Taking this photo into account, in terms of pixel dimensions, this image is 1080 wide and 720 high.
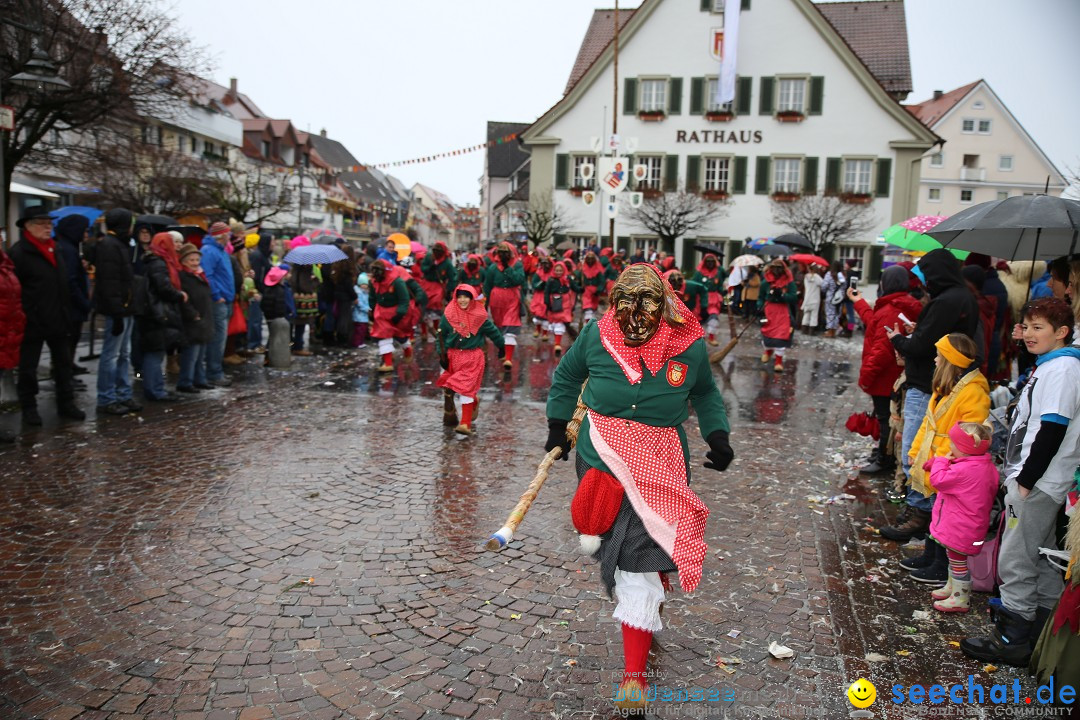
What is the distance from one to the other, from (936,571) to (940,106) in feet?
226

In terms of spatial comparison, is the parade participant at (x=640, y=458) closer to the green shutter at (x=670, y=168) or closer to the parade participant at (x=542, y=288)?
the parade participant at (x=542, y=288)

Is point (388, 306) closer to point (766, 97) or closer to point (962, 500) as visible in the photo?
point (962, 500)

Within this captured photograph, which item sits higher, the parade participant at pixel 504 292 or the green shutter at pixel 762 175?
the green shutter at pixel 762 175

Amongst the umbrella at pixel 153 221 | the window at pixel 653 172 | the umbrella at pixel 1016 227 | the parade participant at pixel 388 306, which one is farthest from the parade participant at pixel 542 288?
the window at pixel 653 172

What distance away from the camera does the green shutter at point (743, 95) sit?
32.3 metres

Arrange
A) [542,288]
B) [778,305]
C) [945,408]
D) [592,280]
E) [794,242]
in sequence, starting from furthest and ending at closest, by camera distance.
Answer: [794,242], [592,280], [542,288], [778,305], [945,408]

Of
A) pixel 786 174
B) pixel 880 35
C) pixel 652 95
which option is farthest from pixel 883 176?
pixel 880 35

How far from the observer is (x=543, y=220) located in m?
33.2

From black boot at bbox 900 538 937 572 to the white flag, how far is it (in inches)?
1180

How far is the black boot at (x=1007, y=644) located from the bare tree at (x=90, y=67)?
15590mm

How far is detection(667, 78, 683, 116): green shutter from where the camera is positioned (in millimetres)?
32906

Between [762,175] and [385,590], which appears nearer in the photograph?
[385,590]

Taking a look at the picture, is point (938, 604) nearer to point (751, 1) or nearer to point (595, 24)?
point (751, 1)

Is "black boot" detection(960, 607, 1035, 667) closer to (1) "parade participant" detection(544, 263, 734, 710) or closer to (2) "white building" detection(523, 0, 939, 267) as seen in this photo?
(1) "parade participant" detection(544, 263, 734, 710)
